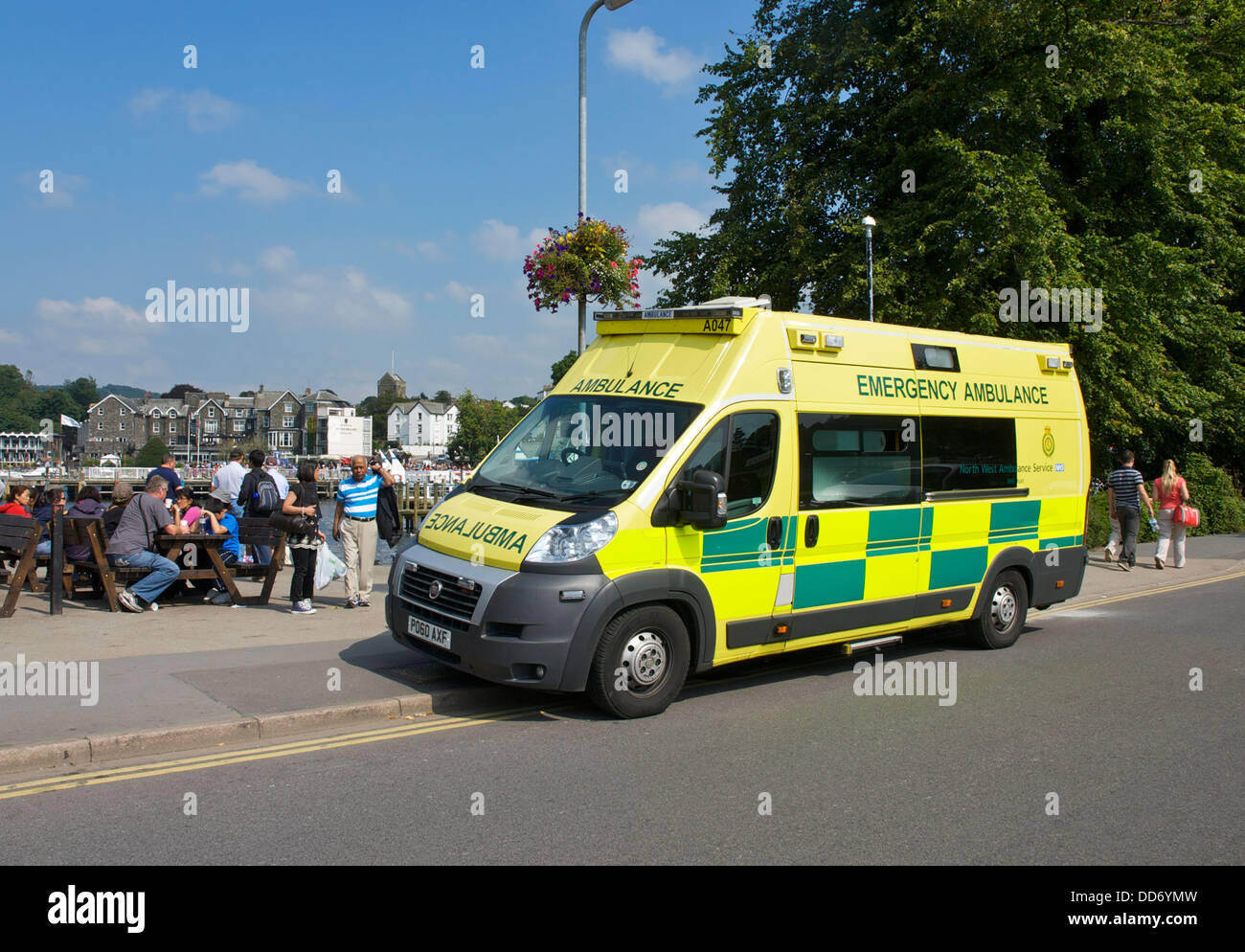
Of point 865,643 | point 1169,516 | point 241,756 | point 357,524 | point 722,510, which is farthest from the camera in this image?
point 1169,516

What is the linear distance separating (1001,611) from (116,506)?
380 inches

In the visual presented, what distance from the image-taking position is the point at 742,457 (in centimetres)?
740

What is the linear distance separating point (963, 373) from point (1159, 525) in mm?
10627

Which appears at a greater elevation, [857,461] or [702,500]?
[857,461]

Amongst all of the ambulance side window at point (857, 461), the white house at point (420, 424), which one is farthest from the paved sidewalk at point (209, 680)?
the white house at point (420, 424)

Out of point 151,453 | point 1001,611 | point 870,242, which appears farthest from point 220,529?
point 151,453

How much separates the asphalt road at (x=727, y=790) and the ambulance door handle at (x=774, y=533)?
1.23 meters

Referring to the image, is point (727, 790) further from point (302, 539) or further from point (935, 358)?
point (302, 539)

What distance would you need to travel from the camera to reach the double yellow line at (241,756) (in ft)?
17.4

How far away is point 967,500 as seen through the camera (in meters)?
9.30

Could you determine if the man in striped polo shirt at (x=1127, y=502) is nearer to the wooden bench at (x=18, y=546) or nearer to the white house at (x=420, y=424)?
the wooden bench at (x=18, y=546)

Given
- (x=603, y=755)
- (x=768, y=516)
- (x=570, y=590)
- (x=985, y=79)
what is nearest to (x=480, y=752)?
(x=603, y=755)

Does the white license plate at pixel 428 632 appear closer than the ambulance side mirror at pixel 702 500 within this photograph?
No

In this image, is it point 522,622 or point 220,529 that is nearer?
point 522,622
